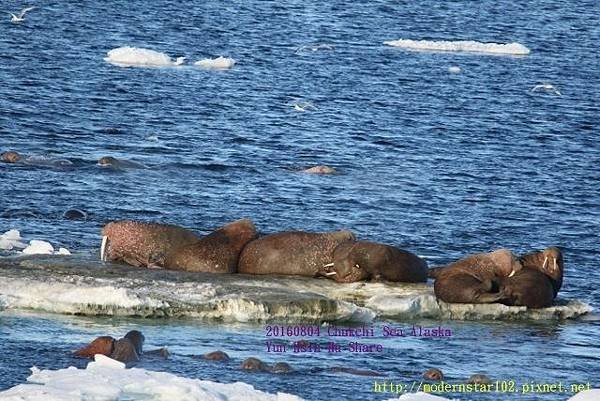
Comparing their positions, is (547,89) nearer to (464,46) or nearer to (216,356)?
(464,46)

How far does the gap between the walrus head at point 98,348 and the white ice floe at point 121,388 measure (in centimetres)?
73

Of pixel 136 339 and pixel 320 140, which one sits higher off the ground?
pixel 136 339

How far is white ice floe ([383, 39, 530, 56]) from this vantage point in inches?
2211

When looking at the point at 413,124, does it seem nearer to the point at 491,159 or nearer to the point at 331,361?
the point at 491,159

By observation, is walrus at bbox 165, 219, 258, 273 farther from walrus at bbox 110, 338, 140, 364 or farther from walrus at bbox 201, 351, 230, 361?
walrus at bbox 110, 338, 140, 364

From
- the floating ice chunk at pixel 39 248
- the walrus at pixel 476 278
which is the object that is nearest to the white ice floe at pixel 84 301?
the floating ice chunk at pixel 39 248

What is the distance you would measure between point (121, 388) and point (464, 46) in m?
45.4

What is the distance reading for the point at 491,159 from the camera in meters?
34.3

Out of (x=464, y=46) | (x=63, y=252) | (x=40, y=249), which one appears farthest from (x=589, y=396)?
(x=464, y=46)

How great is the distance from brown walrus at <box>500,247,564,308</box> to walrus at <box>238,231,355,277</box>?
1.86 metres

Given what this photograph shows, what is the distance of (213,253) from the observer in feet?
59.5

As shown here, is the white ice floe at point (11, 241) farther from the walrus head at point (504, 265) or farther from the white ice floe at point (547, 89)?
the white ice floe at point (547, 89)

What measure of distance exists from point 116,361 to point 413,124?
83.7ft

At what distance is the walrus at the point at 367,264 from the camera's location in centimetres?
1786
